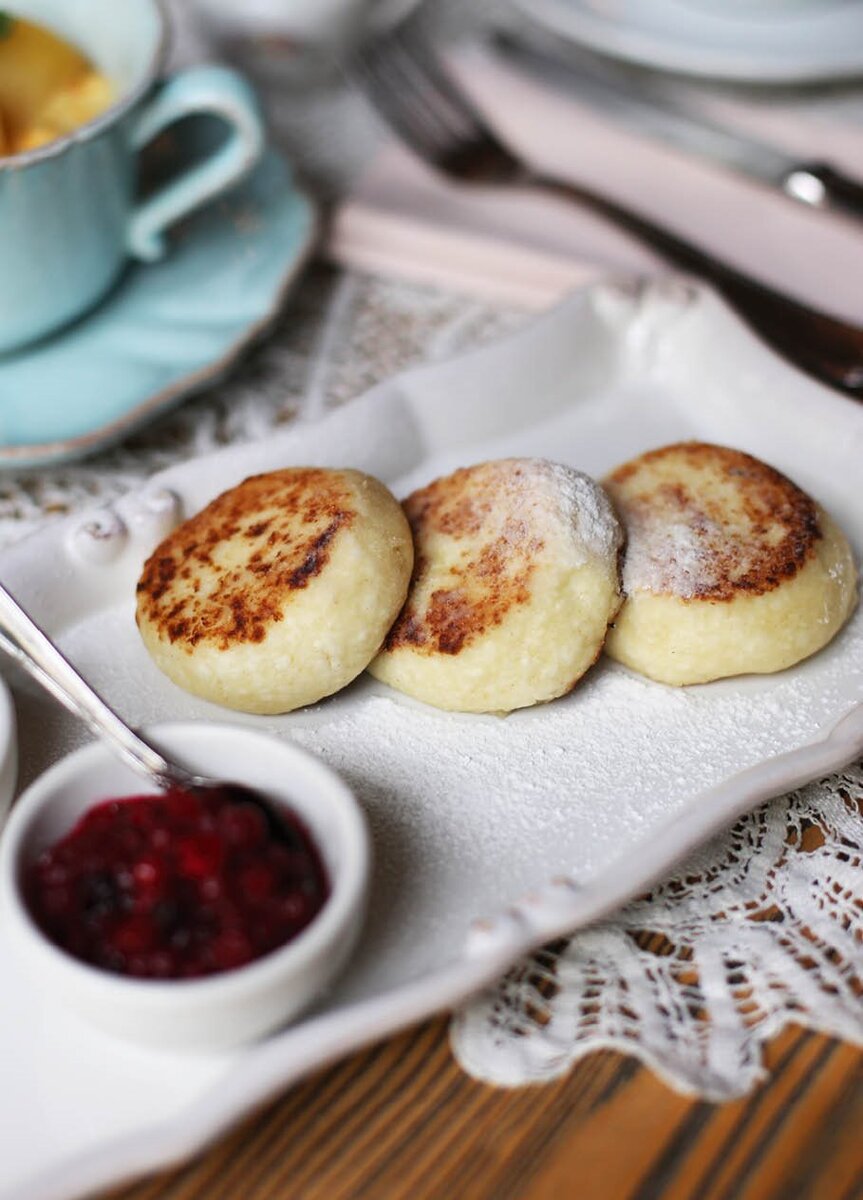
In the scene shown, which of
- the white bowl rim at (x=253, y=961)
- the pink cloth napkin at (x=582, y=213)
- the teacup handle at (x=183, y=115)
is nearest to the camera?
the white bowl rim at (x=253, y=961)

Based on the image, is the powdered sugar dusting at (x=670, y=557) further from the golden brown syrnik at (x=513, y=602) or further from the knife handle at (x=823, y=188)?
the knife handle at (x=823, y=188)

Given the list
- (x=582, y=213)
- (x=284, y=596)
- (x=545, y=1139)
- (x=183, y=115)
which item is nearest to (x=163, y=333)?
(x=183, y=115)

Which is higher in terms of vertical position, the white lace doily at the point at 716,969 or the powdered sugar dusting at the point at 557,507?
the powdered sugar dusting at the point at 557,507

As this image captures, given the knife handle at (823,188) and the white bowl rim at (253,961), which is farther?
the knife handle at (823,188)

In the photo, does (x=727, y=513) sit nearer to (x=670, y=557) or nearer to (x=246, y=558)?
(x=670, y=557)

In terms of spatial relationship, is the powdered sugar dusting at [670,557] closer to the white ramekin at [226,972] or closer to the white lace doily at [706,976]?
the white lace doily at [706,976]

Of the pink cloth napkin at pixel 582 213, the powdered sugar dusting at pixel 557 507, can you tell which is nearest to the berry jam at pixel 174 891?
the powdered sugar dusting at pixel 557 507

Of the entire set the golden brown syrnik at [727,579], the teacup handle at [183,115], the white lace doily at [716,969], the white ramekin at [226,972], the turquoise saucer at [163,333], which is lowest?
the white lace doily at [716,969]

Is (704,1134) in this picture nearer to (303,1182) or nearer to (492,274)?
(303,1182)

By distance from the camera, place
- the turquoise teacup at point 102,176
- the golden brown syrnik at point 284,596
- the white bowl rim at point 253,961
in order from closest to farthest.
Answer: the white bowl rim at point 253,961 < the golden brown syrnik at point 284,596 < the turquoise teacup at point 102,176
